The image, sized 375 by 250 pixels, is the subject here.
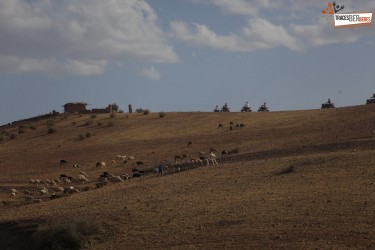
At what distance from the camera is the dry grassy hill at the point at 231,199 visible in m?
18.5

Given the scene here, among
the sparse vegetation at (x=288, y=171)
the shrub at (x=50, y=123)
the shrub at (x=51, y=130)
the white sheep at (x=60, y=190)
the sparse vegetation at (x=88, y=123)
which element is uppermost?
the shrub at (x=50, y=123)

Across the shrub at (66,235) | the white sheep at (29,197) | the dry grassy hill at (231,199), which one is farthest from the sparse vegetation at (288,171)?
the white sheep at (29,197)

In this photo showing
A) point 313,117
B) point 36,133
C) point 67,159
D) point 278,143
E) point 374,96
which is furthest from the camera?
point 374,96

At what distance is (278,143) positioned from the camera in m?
47.0

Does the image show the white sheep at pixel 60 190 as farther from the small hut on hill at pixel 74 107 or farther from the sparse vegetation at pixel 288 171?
the small hut on hill at pixel 74 107

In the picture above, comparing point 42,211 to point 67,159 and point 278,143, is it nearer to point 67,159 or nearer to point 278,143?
point 278,143

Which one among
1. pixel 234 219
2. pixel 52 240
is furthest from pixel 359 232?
pixel 52 240

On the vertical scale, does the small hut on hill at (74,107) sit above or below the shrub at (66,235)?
above

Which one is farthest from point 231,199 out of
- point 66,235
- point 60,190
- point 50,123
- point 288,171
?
point 50,123

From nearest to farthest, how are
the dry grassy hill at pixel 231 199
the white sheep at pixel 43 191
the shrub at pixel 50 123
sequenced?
1. the dry grassy hill at pixel 231 199
2. the white sheep at pixel 43 191
3. the shrub at pixel 50 123

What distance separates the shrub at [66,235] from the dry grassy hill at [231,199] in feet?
1.15

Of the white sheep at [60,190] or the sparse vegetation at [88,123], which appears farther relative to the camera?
the sparse vegetation at [88,123]

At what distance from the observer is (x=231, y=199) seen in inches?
932

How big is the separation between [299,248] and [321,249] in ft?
1.74
